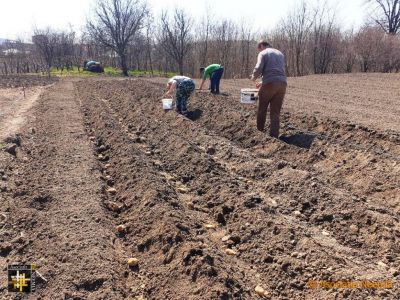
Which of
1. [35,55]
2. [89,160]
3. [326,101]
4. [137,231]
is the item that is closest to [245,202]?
[137,231]

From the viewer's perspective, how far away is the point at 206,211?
4.89 meters

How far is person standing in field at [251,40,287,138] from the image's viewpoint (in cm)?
754

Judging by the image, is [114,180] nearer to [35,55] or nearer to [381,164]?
[381,164]

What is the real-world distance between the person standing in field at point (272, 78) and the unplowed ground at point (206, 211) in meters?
0.59

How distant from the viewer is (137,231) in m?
4.25

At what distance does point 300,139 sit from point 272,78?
1402 millimetres

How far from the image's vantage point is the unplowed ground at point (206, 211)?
11.0 feet

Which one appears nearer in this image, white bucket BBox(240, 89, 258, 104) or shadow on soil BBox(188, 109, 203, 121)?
white bucket BBox(240, 89, 258, 104)

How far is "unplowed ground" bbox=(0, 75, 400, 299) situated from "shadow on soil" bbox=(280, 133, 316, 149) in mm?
39

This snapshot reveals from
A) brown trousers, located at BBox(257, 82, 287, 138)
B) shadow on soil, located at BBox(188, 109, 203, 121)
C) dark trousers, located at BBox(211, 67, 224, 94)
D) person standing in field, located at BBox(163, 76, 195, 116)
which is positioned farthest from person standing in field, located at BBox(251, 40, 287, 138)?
dark trousers, located at BBox(211, 67, 224, 94)

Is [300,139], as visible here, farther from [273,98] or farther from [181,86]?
[181,86]

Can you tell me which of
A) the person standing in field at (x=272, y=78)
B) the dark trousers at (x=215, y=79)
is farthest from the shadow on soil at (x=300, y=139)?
the dark trousers at (x=215, y=79)

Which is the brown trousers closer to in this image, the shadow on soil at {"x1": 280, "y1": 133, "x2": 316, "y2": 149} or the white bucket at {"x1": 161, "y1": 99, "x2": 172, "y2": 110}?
the shadow on soil at {"x1": 280, "y1": 133, "x2": 316, "y2": 149}

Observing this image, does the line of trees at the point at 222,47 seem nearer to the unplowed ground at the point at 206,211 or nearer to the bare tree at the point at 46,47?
the bare tree at the point at 46,47
